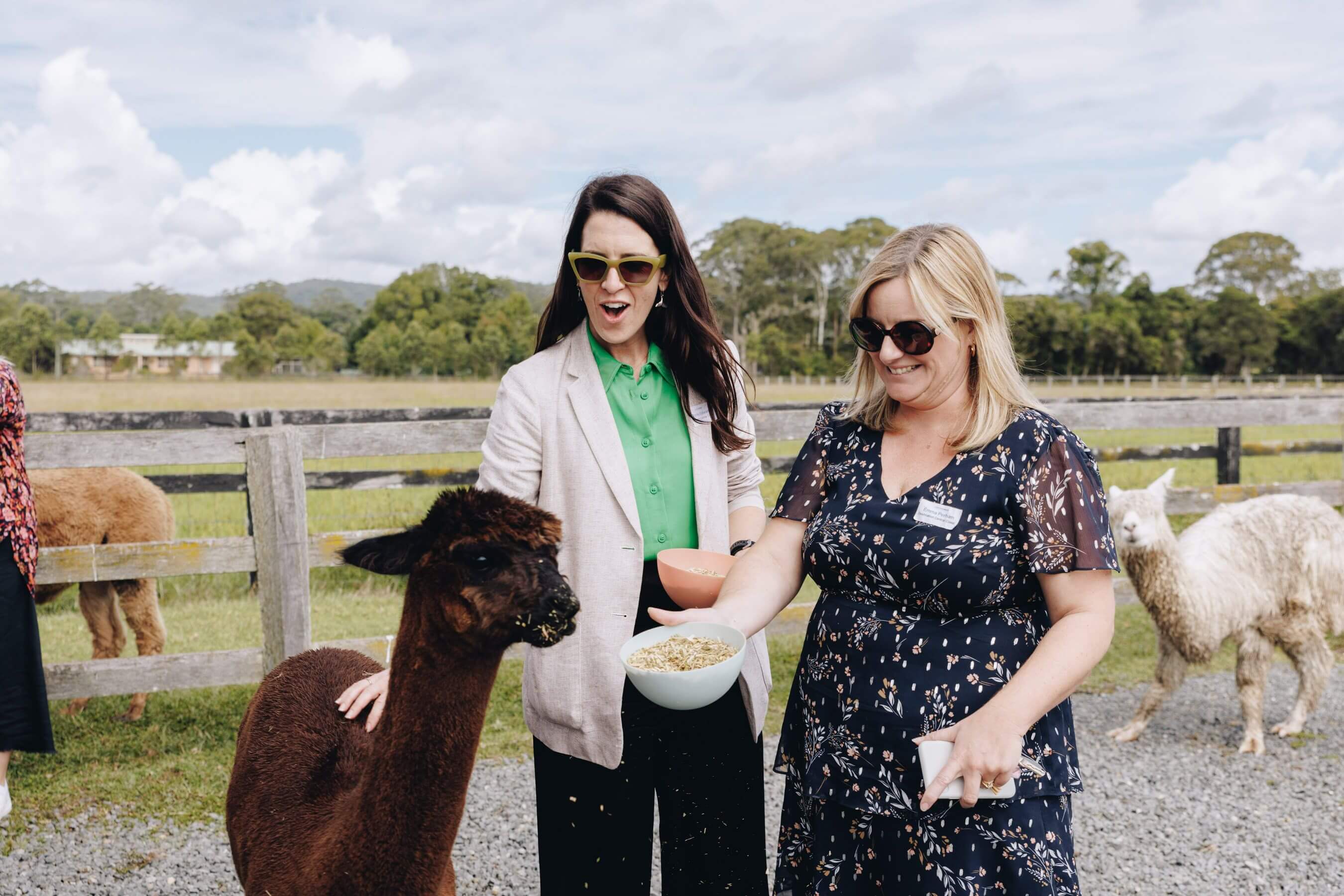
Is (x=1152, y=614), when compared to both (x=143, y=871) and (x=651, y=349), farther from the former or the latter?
(x=143, y=871)

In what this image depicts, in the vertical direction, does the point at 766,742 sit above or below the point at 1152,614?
below

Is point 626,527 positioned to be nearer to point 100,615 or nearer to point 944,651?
point 944,651

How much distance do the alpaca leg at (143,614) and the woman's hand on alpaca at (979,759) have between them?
225 inches

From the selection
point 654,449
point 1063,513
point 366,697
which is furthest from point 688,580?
point 366,697

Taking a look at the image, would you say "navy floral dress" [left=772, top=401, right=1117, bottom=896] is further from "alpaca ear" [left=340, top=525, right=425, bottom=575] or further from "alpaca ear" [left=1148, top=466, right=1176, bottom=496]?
"alpaca ear" [left=1148, top=466, right=1176, bottom=496]

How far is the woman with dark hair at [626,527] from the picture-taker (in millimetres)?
2379

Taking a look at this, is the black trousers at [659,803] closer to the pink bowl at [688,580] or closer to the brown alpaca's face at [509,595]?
the pink bowl at [688,580]

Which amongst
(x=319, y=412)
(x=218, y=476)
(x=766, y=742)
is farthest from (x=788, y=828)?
(x=319, y=412)

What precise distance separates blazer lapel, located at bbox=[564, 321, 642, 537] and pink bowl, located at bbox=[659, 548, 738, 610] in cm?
12

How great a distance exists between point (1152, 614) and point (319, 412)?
26.8 feet

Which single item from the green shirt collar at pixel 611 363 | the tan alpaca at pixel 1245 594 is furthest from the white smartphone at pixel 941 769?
the tan alpaca at pixel 1245 594

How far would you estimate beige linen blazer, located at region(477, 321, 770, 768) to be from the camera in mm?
2369

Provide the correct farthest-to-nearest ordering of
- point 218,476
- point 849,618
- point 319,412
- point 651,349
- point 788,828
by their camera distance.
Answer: point 319,412
point 218,476
point 651,349
point 788,828
point 849,618

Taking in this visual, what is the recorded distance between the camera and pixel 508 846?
14.3 feet
